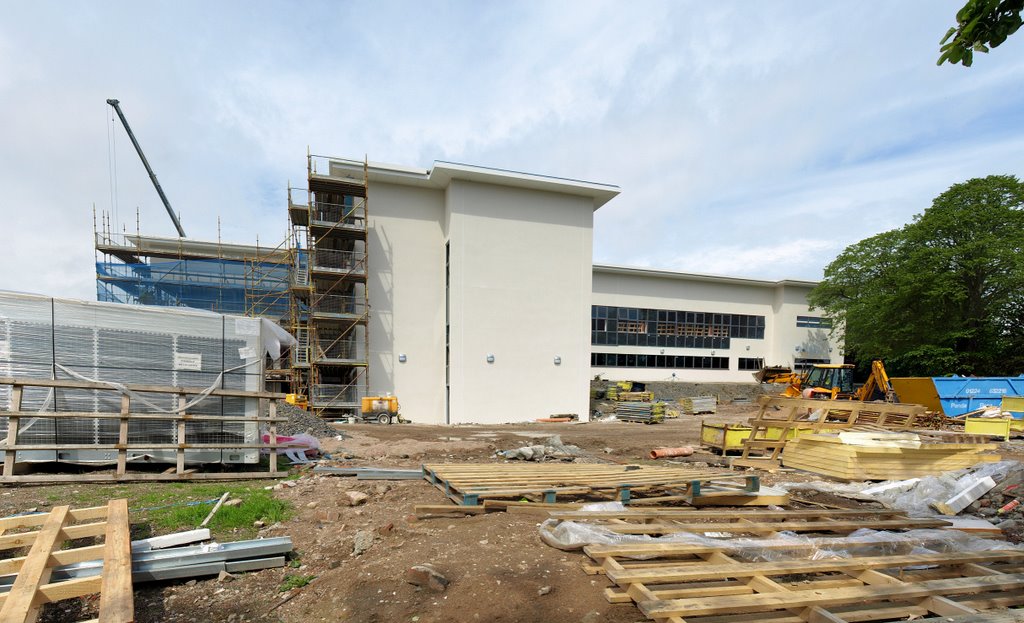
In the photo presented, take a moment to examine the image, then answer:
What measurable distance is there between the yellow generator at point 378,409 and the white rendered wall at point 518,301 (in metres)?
3.36

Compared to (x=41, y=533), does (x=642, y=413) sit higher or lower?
lower

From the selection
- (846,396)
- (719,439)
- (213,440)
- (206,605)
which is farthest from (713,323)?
(206,605)

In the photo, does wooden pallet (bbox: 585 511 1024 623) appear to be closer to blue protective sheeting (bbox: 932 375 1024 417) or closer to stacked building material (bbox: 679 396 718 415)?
blue protective sheeting (bbox: 932 375 1024 417)

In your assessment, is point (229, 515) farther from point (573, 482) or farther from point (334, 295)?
point (334, 295)

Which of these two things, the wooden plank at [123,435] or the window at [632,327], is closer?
the wooden plank at [123,435]

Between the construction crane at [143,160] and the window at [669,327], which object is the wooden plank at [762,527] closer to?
the window at [669,327]

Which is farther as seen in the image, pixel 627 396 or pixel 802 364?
pixel 802 364

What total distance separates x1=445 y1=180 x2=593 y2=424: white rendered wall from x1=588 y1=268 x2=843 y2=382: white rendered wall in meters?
9.09

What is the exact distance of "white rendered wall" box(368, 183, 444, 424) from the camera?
2633 cm

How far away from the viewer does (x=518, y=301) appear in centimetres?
2719

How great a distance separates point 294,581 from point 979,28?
676cm

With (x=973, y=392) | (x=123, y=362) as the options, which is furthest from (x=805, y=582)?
(x=973, y=392)

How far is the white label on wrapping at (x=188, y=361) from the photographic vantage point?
8445 mm

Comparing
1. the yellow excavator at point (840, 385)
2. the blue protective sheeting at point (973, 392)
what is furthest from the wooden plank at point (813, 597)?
the yellow excavator at point (840, 385)
